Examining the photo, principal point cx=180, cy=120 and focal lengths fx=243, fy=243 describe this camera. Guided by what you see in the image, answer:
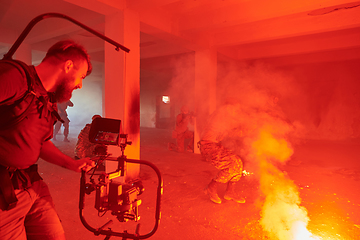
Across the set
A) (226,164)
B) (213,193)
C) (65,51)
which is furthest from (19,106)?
(213,193)

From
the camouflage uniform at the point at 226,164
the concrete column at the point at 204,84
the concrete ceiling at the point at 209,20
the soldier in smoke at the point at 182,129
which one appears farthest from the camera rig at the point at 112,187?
the soldier in smoke at the point at 182,129

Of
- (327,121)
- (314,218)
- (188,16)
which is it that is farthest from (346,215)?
(327,121)

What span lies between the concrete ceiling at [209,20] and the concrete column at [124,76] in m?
Result: 0.26

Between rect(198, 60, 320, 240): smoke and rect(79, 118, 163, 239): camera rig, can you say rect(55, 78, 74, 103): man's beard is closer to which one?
rect(79, 118, 163, 239): camera rig

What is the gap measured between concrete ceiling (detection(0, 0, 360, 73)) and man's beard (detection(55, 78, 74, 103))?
3.18m

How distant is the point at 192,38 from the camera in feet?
21.2

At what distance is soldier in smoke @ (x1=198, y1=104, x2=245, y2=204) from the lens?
3.69 m

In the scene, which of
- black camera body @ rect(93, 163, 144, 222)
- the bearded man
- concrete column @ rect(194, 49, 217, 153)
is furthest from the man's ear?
concrete column @ rect(194, 49, 217, 153)

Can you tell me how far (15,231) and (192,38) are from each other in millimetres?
5981

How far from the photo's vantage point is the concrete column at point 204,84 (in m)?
7.03

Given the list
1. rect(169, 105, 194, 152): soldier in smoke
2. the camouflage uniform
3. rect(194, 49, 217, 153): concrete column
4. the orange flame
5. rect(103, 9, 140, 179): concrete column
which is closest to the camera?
the orange flame

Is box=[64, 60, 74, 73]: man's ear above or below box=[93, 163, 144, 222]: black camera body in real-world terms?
above

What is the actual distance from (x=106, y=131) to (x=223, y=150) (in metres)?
2.54

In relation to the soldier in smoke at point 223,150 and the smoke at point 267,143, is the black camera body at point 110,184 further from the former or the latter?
the soldier in smoke at point 223,150
